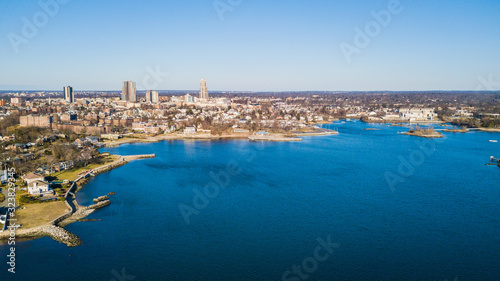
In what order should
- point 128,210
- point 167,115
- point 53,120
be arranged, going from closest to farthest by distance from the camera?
point 128,210, point 53,120, point 167,115

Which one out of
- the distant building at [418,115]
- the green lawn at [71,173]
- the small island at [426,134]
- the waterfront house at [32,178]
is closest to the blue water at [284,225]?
the green lawn at [71,173]

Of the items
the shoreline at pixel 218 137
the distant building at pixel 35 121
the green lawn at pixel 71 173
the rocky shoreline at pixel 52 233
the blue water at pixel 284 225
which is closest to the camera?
the blue water at pixel 284 225

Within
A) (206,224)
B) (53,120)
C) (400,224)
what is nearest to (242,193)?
(206,224)

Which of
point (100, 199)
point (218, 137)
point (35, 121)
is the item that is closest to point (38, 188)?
point (100, 199)

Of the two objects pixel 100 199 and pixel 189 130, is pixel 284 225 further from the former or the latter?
pixel 189 130

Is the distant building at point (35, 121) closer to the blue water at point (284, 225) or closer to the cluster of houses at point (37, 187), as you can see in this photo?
the blue water at point (284, 225)

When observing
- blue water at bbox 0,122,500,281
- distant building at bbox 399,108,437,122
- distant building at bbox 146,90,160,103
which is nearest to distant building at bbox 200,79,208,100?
distant building at bbox 146,90,160,103

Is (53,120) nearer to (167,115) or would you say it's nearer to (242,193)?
(167,115)

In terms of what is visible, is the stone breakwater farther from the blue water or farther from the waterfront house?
the waterfront house
